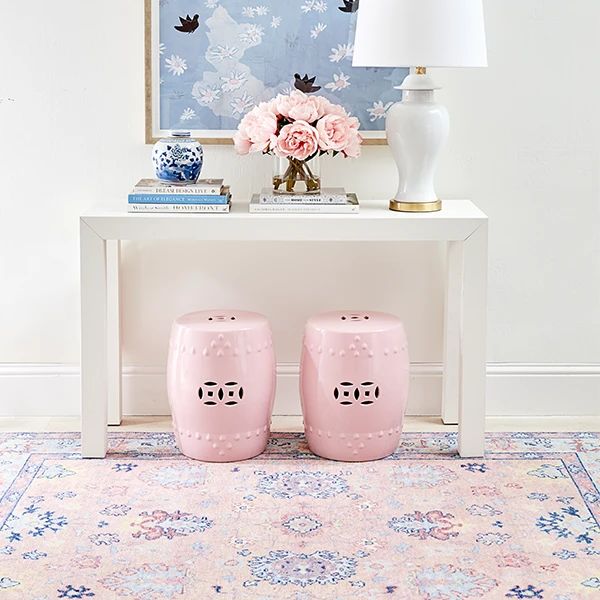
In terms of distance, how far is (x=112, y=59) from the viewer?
10.7 feet

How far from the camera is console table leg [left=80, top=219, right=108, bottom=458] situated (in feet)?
9.80

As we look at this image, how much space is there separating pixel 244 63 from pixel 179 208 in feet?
1.64

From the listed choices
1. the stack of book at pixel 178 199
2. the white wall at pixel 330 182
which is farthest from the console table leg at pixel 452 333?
the stack of book at pixel 178 199

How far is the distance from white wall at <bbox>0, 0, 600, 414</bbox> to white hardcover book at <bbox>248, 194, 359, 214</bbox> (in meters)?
0.33

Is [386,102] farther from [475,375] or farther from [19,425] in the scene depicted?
[19,425]

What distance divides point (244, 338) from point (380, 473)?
1.60ft

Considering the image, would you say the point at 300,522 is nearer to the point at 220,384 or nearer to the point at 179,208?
the point at 220,384

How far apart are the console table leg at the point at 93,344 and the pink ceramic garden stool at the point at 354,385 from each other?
53 cm

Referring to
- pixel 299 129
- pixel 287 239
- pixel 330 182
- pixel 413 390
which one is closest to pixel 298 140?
pixel 299 129

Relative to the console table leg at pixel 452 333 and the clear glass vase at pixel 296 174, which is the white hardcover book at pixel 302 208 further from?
the console table leg at pixel 452 333

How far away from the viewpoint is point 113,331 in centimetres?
334

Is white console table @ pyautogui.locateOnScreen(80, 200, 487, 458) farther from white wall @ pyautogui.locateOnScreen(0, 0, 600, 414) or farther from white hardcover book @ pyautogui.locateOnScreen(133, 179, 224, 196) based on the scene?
white wall @ pyautogui.locateOnScreen(0, 0, 600, 414)

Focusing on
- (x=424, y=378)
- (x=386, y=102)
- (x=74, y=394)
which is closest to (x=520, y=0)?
(x=386, y=102)

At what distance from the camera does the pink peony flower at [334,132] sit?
3008 mm
